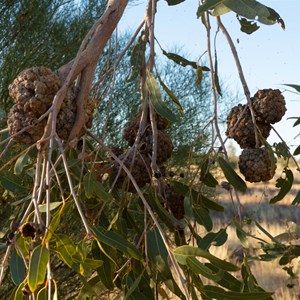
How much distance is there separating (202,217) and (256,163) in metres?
0.16

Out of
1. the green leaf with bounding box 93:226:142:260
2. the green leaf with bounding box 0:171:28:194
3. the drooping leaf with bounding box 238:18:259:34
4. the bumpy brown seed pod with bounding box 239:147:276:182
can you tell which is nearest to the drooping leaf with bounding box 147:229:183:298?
the green leaf with bounding box 93:226:142:260

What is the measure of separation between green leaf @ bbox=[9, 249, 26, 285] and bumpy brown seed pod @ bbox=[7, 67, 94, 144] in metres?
0.15

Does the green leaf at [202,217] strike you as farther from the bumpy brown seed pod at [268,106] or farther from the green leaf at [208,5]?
the green leaf at [208,5]

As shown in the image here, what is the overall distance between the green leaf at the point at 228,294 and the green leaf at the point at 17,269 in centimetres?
24

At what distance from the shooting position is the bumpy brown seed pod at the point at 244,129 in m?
1.05

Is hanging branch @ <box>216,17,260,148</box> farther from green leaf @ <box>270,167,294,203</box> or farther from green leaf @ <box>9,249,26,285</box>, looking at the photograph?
green leaf @ <box>9,249,26,285</box>

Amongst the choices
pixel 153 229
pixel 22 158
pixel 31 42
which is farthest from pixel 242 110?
pixel 31 42

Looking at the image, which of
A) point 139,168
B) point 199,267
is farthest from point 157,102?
Result: point 199,267

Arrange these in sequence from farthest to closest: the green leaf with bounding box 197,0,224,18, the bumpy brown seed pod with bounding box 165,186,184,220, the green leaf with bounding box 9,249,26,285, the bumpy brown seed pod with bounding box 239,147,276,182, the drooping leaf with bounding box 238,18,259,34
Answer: the drooping leaf with bounding box 238,18,259,34 → the bumpy brown seed pod with bounding box 165,186,184,220 → the bumpy brown seed pod with bounding box 239,147,276,182 → the green leaf with bounding box 9,249,26,285 → the green leaf with bounding box 197,0,224,18

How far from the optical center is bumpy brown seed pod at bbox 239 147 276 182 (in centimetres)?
102

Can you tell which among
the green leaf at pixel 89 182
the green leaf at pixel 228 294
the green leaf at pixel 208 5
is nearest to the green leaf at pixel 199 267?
the green leaf at pixel 228 294

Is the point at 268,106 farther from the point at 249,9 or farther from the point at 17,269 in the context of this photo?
the point at 17,269

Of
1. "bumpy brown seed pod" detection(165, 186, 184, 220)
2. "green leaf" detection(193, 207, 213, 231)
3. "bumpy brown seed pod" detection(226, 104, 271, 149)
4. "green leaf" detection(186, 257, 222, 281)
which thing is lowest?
"green leaf" detection(186, 257, 222, 281)

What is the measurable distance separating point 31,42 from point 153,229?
7.99ft
